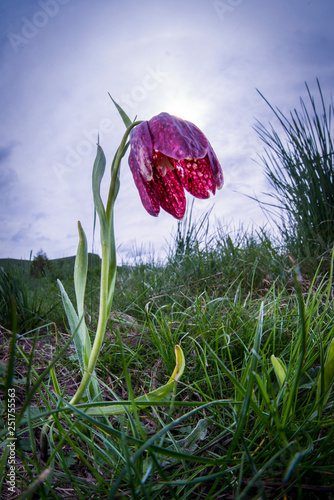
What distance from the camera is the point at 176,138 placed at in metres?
0.89

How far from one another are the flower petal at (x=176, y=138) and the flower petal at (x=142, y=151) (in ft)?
0.06

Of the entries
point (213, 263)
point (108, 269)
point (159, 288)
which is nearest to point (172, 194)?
point (108, 269)

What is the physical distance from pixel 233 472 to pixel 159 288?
1.62 m

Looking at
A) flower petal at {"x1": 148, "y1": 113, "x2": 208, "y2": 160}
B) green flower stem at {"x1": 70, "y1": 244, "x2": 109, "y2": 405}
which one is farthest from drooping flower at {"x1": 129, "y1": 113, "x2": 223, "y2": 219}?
green flower stem at {"x1": 70, "y1": 244, "x2": 109, "y2": 405}

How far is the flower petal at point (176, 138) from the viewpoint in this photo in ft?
2.89

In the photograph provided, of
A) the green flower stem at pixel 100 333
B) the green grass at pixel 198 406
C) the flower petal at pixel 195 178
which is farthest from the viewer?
Result: the flower petal at pixel 195 178

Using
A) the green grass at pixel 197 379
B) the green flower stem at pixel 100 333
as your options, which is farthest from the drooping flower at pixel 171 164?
the green grass at pixel 197 379

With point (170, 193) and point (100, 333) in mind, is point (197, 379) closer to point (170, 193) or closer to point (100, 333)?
point (100, 333)

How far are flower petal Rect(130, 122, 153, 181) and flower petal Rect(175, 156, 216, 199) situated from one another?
241 mm

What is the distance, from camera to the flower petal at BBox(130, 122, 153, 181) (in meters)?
0.90


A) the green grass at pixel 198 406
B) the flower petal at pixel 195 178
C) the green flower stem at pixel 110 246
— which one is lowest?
the green grass at pixel 198 406

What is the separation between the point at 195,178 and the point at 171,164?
0.35ft

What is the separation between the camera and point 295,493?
0.58m

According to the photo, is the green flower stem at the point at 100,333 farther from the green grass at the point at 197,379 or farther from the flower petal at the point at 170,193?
the flower petal at the point at 170,193
